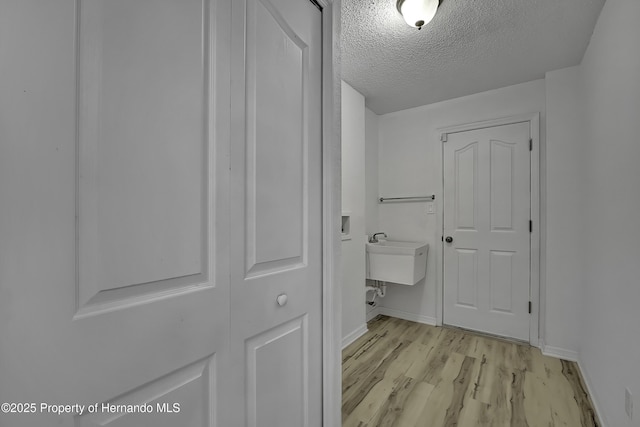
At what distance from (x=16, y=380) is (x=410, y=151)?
10.4ft

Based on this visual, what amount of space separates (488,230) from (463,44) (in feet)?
5.37

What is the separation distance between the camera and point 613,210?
1404 millimetres

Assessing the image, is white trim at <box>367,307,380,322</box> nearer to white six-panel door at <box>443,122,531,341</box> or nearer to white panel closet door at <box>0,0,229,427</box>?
white six-panel door at <box>443,122,531,341</box>

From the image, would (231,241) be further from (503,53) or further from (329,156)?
(503,53)

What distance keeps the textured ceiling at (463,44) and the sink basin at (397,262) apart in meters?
1.54

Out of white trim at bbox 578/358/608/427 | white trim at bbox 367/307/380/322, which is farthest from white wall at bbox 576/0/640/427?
white trim at bbox 367/307/380/322

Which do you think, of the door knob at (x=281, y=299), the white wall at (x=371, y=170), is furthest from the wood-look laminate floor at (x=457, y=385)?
the white wall at (x=371, y=170)

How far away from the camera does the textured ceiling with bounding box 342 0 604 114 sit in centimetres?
162

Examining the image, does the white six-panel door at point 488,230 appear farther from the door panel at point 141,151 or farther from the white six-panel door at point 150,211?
the door panel at point 141,151

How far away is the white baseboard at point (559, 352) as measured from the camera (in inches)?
85.6

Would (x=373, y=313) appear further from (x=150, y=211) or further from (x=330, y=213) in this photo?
(x=150, y=211)

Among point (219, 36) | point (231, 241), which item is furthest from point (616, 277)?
point (219, 36)

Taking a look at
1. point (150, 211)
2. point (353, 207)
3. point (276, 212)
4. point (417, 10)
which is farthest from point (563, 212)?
point (150, 211)

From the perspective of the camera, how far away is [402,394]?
1.79m
